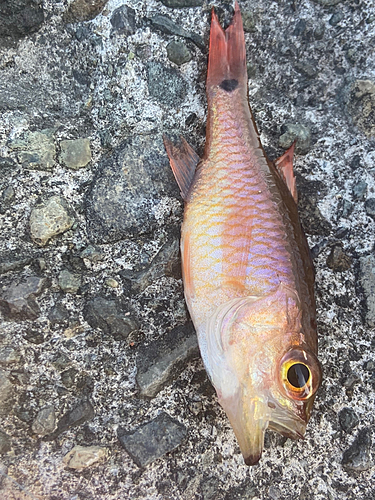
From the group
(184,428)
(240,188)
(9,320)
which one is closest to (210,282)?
(240,188)

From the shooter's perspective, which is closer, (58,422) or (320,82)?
(58,422)

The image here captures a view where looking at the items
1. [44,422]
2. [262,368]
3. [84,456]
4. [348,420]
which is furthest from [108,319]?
[348,420]

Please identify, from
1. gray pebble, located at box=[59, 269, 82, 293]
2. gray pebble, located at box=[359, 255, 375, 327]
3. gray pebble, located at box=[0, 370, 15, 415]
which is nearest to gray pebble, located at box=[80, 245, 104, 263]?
gray pebble, located at box=[59, 269, 82, 293]

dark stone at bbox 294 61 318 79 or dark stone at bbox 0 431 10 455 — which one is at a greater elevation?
dark stone at bbox 294 61 318 79

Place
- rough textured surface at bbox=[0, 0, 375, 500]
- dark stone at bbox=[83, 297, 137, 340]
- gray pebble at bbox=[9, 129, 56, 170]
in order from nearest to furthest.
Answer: rough textured surface at bbox=[0, 0, 375, 500] → dark stone at bbox=[83, 297, 137, 340] → gray pebble at bbox=[9, 129, 56, 170]

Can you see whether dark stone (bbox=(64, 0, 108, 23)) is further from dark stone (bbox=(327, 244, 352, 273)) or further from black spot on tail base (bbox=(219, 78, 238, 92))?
dark stone (bbox=(327, 244, 352, 273))

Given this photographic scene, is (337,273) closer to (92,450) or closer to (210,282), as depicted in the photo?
(210,282)
